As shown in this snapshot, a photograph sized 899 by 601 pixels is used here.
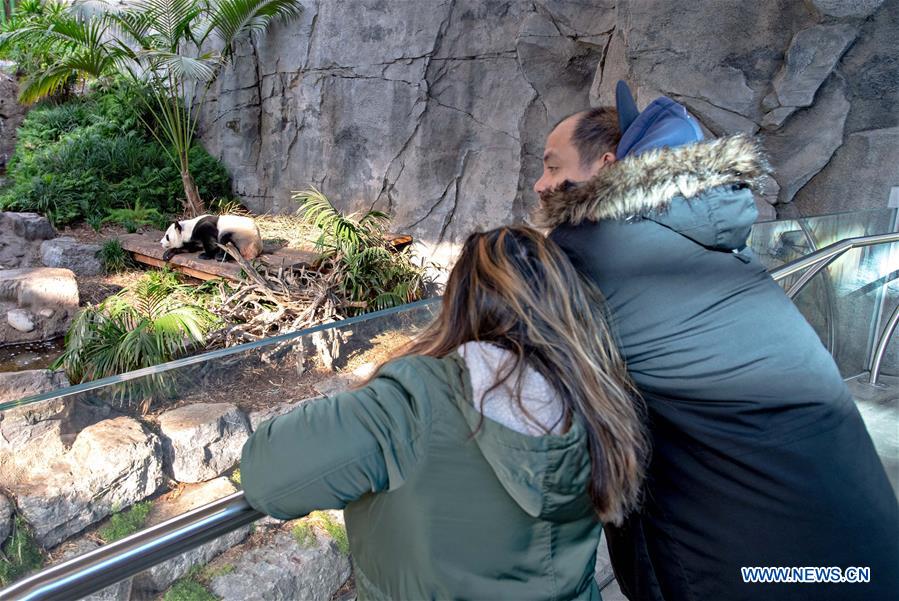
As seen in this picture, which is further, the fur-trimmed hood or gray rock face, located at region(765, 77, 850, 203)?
gray rock face, located at region(765, 77, 850, 203)

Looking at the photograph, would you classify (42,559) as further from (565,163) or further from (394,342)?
(565,163)

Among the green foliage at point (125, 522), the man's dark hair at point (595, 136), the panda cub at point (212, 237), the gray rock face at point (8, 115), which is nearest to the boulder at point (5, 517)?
the green foliage at point (125, 522)

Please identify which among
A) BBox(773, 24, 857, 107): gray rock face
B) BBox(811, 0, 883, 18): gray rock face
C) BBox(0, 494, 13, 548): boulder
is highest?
BBox(811, 0, 883, 18): gray rock face

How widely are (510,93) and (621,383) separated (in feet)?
20.3

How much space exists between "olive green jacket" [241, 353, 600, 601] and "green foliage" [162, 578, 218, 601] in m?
0.34

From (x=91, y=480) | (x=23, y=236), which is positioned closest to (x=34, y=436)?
(x=91, y=480)

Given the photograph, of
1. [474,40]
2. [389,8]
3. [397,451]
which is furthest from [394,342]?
[389,8]

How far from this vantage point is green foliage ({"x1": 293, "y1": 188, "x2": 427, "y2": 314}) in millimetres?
6281

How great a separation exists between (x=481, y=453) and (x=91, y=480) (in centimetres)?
66

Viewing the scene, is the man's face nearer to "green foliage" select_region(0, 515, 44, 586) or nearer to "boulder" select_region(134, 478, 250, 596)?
"boulder" select_region(134, 478, 250, 596)

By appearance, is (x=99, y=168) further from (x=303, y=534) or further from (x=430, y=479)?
(x=430, y=479)

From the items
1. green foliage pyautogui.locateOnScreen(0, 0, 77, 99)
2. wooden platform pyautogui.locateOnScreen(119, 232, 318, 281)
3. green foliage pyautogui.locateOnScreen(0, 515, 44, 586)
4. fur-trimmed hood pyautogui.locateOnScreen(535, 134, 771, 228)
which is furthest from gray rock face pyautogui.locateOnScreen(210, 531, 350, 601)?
green foliage pyautogui.locateOnScreen(0, 0, 77, 99)

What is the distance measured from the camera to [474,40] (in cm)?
694

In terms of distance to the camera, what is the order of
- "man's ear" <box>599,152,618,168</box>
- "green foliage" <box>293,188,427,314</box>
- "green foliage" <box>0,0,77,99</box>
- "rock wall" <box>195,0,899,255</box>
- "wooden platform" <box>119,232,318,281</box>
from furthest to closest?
"green foliage" <box>0,0,77,99</box>
"wooden platform" <box>119,232,318,281</box>
"green foliage" <box>293,188,427,314</box>
"rock wall" <box>195,0,899,255</box>
"man's ear" <box>599,152,618,168</box>
